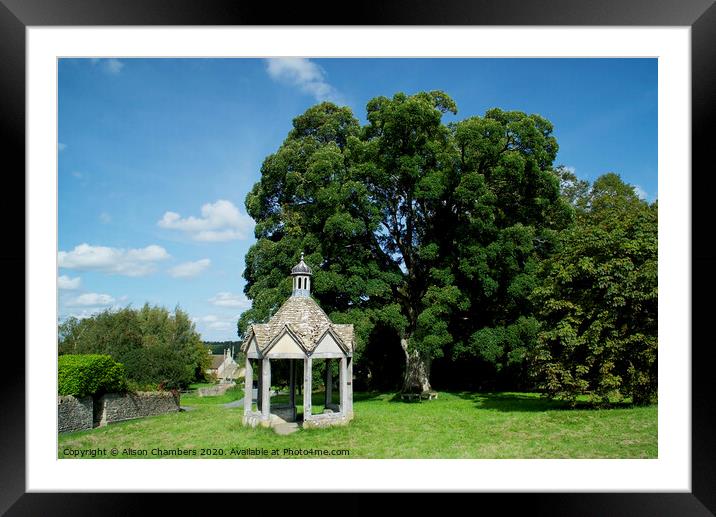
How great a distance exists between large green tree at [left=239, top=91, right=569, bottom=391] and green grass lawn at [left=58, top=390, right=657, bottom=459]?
10.5 ft

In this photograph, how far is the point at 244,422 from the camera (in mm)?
10703

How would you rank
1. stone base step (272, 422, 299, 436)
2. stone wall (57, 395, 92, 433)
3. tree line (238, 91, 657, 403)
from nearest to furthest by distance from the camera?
stone base step (272, 422, 299, 436)
stone wall (57, 395, 92, 433)
tree line (238, 91, 657, 403)

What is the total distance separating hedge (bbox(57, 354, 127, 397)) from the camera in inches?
471

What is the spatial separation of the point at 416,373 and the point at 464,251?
488 centimetres

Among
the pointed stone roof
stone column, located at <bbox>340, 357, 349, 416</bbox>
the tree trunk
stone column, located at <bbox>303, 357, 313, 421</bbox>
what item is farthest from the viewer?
the tree trunk

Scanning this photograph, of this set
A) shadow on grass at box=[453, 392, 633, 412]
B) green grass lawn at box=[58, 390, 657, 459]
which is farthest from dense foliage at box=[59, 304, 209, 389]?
shadow on grass at box=[453, 392, 633, 412]

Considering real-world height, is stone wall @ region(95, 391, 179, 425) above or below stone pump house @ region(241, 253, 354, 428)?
below

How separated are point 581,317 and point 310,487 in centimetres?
942

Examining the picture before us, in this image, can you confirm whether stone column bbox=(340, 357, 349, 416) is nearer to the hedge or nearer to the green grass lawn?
the green grass lawn

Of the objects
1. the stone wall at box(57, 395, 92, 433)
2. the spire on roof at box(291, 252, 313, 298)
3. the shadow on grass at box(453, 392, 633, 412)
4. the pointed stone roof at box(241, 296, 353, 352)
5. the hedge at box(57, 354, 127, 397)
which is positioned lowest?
the shadow on grass at box(453, 392, 633, 412)

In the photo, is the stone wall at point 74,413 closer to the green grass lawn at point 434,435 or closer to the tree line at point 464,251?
the green grass lawn at point 434,435

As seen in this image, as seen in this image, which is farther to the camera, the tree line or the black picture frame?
the tree line

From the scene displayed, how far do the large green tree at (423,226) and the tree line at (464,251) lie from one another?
5cm
